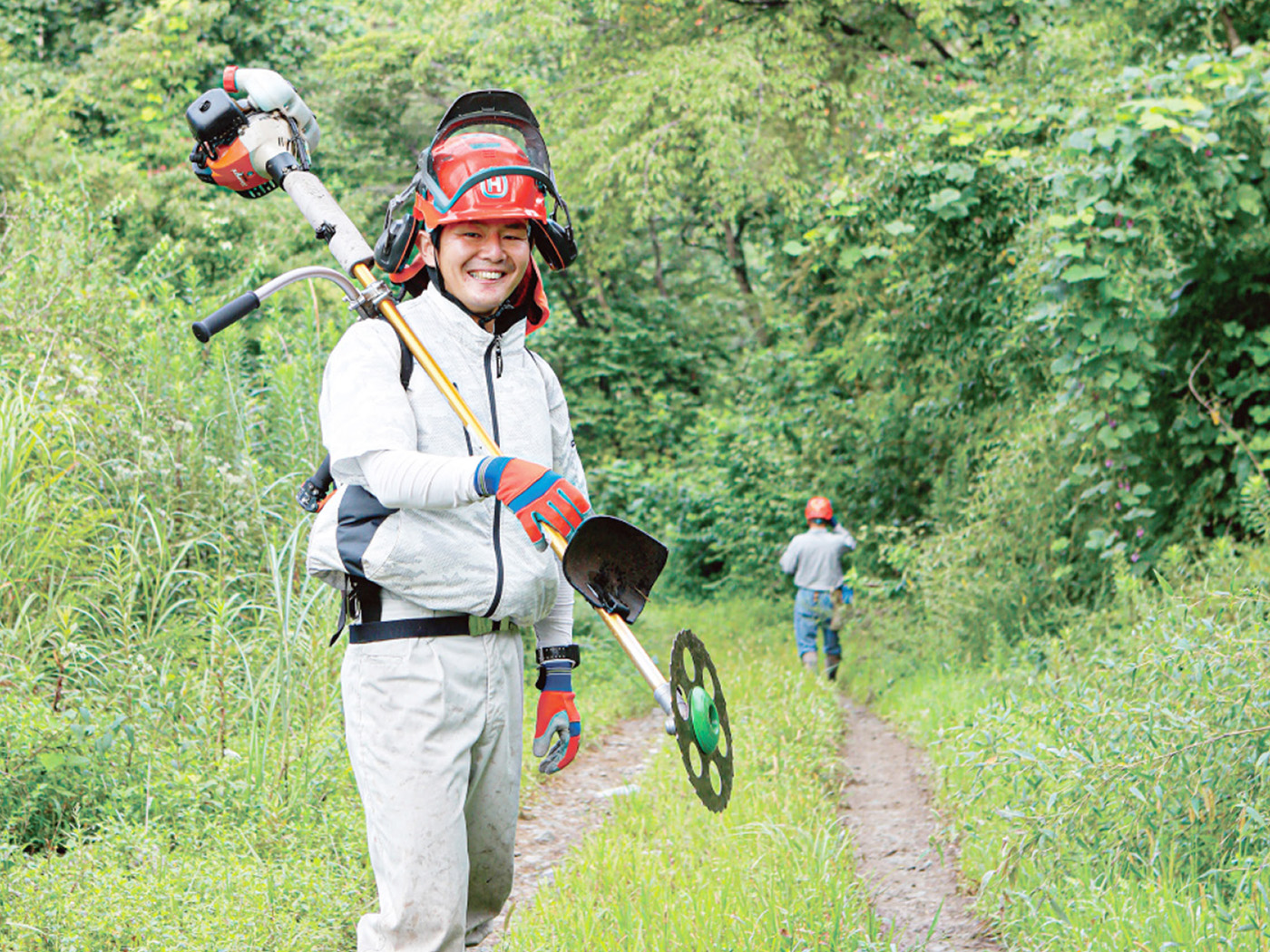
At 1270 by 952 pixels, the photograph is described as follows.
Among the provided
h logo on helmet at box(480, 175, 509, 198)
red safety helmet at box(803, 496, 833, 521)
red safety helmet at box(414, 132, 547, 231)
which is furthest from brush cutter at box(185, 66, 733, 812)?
red safety helmet at box(803, 496, 833, 521)

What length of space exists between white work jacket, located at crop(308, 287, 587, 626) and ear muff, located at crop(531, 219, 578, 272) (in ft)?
1.10

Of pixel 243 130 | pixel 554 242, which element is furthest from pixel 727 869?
pixel 243 130

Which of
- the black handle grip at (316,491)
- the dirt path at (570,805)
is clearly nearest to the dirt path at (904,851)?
the dirt path at (570,805)

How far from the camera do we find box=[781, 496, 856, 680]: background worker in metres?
9.99

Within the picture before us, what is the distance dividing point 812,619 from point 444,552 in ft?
25.0

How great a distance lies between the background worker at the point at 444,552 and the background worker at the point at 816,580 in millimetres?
7134

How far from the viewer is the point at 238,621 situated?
5.68 meters

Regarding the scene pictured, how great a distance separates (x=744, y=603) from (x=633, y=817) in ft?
29.6

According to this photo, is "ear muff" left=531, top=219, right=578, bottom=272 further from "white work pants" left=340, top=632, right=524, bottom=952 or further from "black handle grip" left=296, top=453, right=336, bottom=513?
"white work pants" left=340, top=632, right=524, bottom=952

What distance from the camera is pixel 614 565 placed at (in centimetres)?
270

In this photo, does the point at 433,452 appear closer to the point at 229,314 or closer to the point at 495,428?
the point at 495,428

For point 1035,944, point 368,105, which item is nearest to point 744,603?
point 368,105

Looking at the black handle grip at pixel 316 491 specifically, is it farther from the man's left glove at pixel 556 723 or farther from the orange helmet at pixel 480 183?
the man's left glove at pixel 556 723

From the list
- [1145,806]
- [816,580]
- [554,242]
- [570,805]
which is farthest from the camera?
[816,580]
